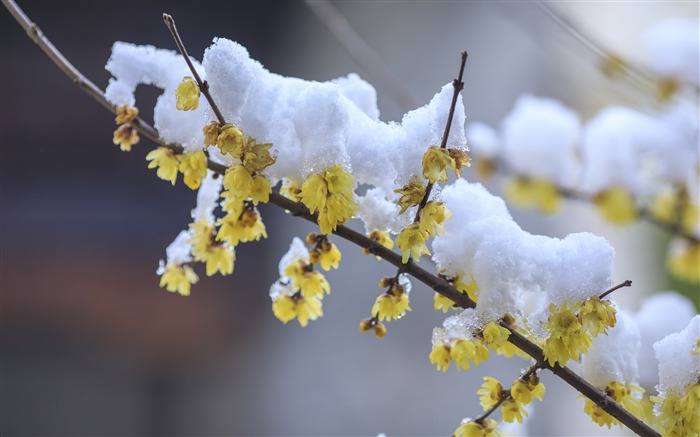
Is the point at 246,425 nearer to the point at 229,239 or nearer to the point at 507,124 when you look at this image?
the point at 507,124

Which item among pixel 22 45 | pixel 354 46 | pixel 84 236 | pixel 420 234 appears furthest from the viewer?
pixel 84 236

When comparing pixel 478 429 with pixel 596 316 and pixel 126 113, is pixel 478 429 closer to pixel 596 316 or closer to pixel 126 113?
pixel 596 316

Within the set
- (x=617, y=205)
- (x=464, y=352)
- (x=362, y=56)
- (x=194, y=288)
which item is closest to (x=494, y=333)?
(x=464, y=352)

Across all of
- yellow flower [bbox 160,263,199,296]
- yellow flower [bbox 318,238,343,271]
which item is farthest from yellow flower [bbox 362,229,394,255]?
yellow flower [bbox 160,263,199,296]

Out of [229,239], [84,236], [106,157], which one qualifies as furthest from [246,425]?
[229,239]

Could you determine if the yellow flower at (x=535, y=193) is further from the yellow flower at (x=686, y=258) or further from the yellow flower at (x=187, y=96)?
the yellow flower at (x=187, y=96)

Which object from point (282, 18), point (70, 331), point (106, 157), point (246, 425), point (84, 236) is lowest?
point (246, 425)

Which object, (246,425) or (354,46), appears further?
(246,425)
